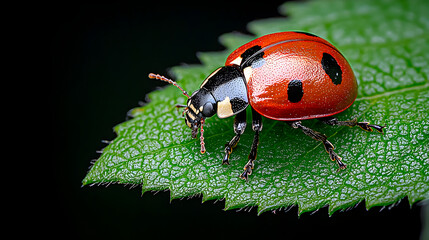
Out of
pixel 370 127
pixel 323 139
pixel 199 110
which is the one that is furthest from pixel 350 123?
pixel 199 110

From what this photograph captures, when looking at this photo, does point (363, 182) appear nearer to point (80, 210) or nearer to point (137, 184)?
point (137, 184)

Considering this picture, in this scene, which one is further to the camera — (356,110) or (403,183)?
(356,110)

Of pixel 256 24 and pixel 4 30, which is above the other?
pixel 4 30

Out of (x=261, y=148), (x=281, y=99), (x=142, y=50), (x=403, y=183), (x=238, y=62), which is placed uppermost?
(x=142, y=50)

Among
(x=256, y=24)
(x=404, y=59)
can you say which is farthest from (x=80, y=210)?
(x=404, y=59)

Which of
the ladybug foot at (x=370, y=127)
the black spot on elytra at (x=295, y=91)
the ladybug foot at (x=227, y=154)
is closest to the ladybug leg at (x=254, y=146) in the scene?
the ladybug foot at (x=227, y=154)

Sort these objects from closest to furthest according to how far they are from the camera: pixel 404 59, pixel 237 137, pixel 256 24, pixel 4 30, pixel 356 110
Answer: pixel 237 137
pixel 356 110
pixel 404 59
pixel 256 24
pixel 4 30

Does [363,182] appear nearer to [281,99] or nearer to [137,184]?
[281,99]

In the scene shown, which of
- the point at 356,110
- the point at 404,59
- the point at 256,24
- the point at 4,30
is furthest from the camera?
the point at 4,30
